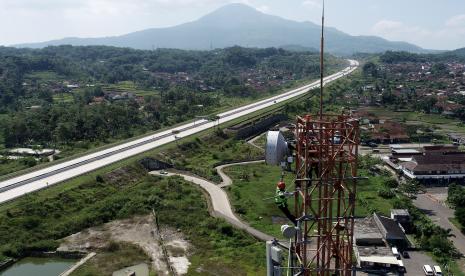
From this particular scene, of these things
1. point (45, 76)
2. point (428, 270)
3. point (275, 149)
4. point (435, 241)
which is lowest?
point (428, 270)

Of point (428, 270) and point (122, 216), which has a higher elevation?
point (122, 216)

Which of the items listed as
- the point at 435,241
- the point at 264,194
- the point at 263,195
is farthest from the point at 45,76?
the point at 435,241

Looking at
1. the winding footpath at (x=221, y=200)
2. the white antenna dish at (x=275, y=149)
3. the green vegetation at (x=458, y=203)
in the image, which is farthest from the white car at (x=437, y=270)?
the white antenna dish at (x=275, y=149)

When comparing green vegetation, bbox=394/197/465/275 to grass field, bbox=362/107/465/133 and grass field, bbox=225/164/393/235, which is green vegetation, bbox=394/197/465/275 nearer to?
grass field, bbox=225/164/393/235

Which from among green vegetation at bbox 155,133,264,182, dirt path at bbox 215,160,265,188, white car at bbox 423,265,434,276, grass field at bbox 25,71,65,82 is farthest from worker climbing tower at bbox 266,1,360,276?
grass field at bbox 25,71,65,82

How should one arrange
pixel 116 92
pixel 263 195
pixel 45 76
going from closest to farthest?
pixel 263 195
pixel 116 92
pixel 45 76

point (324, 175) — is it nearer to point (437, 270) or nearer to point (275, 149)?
point (275, 149)

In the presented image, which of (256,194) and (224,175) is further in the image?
(224,175)
